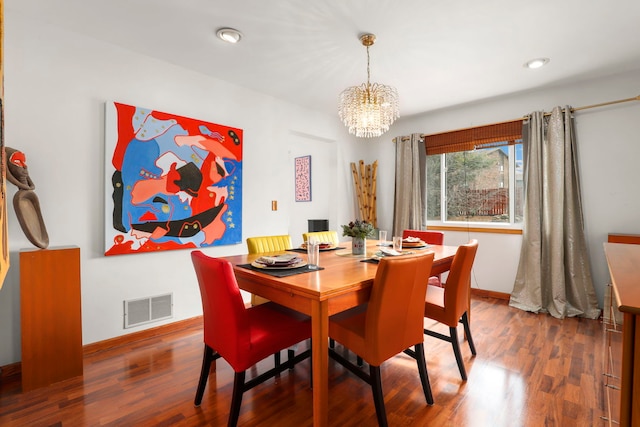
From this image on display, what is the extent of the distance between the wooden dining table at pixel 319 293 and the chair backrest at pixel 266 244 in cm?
58

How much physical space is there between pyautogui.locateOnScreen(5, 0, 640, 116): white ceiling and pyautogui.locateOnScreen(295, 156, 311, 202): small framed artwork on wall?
1487mm

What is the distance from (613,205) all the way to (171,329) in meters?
4.51

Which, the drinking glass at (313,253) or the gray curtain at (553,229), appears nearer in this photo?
the drinking glass at (313,253)

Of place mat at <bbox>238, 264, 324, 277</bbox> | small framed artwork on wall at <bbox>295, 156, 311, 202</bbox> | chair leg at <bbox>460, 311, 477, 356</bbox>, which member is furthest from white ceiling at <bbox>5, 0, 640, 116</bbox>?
chair leg at <bbox>460, 311, 477, 356</bbox>

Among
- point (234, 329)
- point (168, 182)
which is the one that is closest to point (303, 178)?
point (168, 182)

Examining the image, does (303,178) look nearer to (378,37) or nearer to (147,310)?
(378,37)

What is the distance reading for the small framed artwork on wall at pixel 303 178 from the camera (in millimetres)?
4605

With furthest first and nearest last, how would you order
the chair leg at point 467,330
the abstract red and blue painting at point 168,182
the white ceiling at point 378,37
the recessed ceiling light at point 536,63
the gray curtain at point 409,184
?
the gray curtain at point 409,184 → the recessed ceiling light at point 536,63 → the abstract red and blue painting at point 168,182 → the chair leg at point 467,330 → the white ceiling at point 378,37

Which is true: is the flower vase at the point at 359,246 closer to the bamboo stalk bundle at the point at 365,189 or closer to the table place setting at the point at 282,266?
the table place setting at the point at 282,266

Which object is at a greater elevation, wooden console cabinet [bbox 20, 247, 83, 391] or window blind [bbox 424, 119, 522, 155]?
window blind [bbox 424, 119, 522, 155]

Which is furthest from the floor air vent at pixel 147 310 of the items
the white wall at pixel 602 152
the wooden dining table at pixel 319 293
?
the white wall at pixel 602 152

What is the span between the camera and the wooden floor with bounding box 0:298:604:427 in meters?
1.61

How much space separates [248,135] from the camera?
3367 millimetres

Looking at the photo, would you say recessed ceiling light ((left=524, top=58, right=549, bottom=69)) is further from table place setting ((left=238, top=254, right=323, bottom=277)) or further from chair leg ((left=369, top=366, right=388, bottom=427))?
chair leg ((left=369, top=366, right=388, bottom=427))
